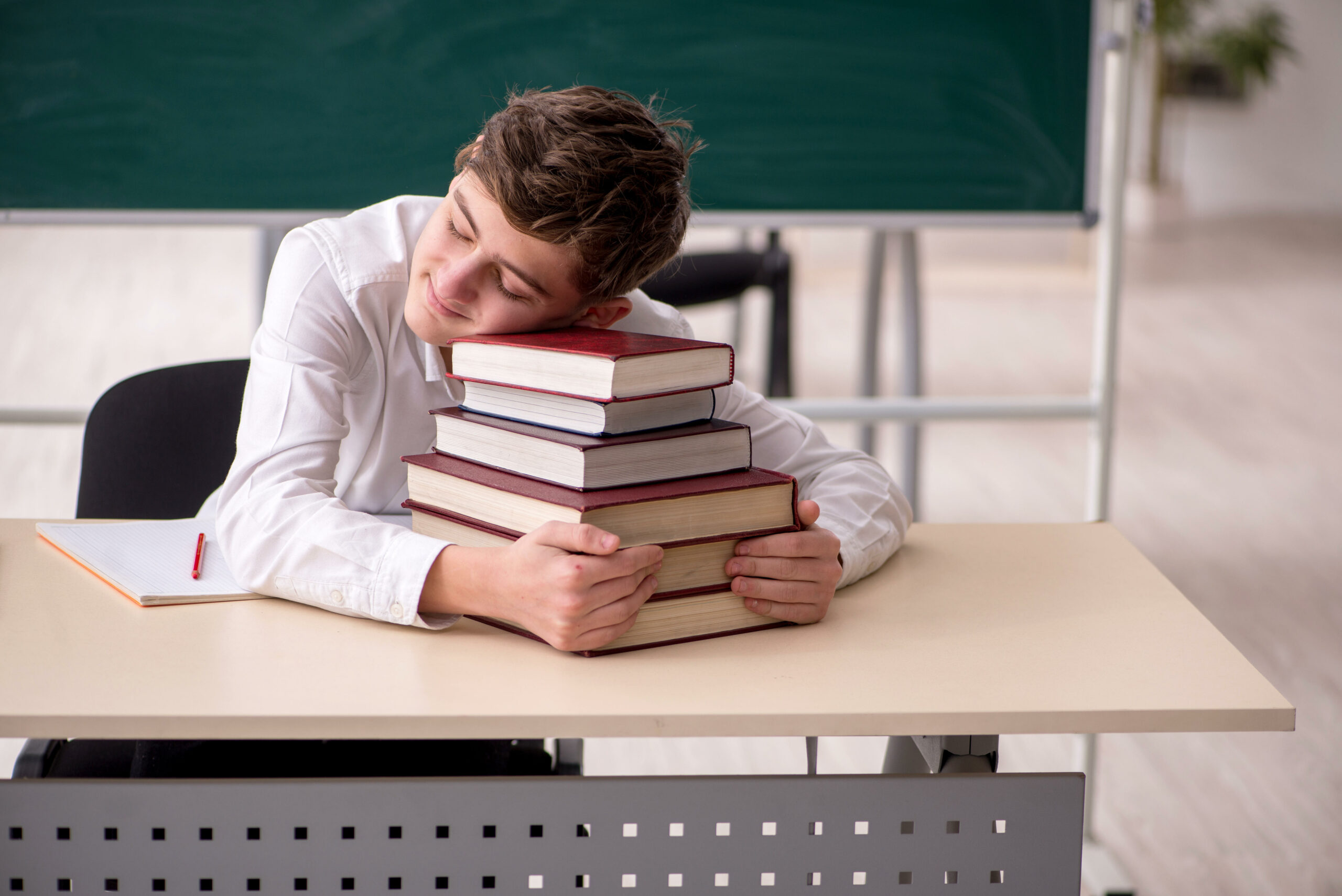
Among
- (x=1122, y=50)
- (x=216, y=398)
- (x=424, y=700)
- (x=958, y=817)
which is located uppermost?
(x=1122, y=50)

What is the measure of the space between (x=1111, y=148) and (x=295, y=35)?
1272 millimetres

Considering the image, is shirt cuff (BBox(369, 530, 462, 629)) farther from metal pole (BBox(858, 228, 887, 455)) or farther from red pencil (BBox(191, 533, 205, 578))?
metal pole (BBox(858, 228, 887, 455))

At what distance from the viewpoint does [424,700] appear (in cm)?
80

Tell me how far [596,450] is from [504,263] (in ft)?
0.80

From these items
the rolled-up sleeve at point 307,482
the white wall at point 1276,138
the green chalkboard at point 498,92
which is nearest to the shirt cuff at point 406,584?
the rolled-up sleeve at point 307,482

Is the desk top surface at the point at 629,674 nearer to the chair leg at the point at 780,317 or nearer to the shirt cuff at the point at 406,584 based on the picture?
the shirt cuff at the point at 406,584

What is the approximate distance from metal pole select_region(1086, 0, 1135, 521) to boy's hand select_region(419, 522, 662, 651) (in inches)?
47.8

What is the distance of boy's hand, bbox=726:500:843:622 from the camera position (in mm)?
928

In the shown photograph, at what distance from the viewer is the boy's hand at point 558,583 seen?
33.3 inches

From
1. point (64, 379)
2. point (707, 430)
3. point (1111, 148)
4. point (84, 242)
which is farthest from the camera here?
point (84, 242)

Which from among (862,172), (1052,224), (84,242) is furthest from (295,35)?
(84,242)

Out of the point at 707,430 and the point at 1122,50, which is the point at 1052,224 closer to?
the point at 1122,50

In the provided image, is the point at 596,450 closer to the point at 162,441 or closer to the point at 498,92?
the point at 162,441

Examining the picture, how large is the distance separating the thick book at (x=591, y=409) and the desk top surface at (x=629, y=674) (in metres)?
0.17
